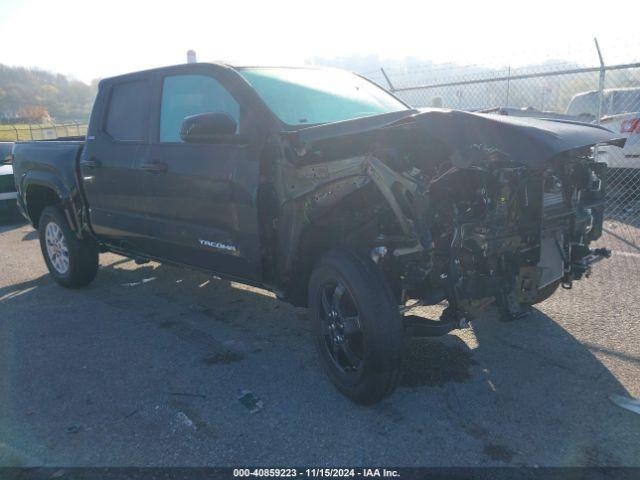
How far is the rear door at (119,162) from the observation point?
14.9 ft

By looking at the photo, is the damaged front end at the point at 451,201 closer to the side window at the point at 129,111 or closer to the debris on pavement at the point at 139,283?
the side window at the point at 129,111

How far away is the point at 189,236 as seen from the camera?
414cm

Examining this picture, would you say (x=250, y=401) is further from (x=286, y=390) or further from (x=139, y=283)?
(x=139, y=283)

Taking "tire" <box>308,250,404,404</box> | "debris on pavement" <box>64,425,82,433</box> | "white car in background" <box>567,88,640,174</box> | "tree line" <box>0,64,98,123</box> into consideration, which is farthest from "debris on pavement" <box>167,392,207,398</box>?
"tree line" <box>0,64,98,123</box>

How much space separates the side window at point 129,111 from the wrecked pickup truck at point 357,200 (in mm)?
33

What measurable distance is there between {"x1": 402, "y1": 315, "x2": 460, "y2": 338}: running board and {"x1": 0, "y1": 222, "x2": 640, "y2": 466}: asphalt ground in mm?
468

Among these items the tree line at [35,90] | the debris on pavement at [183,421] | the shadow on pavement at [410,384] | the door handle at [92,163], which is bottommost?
the shadow on pavement at [410,384]

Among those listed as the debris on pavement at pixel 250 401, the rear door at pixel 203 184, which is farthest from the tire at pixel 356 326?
the rear door at pixel 203 184

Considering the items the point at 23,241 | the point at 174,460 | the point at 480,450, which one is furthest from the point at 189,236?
the point at 23,241

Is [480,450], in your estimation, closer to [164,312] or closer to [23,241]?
[164,312]

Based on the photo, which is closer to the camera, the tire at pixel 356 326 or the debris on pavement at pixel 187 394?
the tire at pixel 356 326

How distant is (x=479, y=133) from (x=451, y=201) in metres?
0.38

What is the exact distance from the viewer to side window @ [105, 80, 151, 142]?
455cm

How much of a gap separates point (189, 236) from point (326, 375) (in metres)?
1.53
